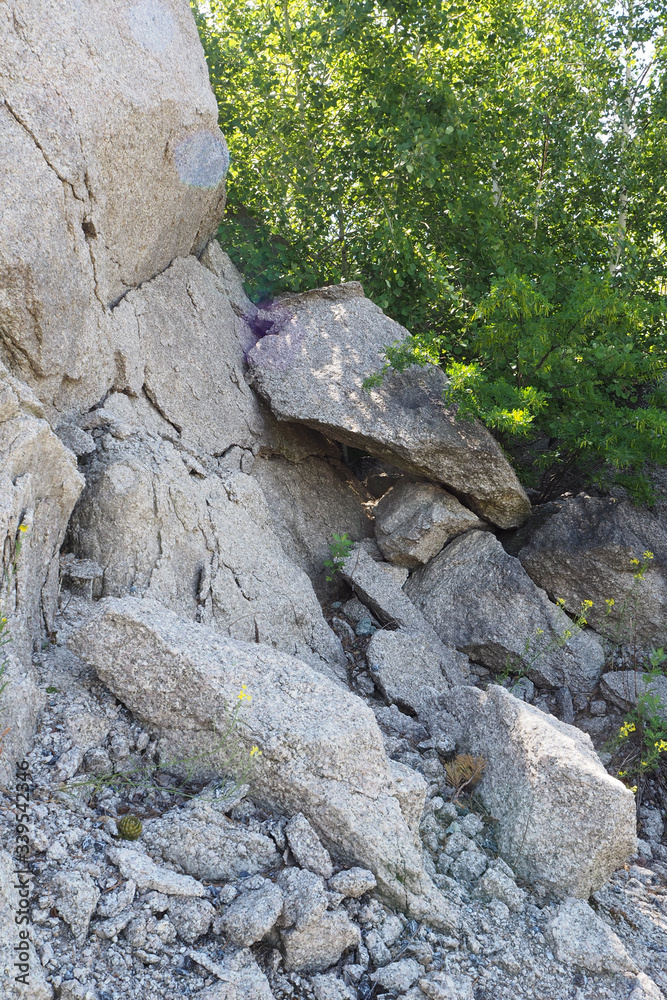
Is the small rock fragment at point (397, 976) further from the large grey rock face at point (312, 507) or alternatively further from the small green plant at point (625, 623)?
the small green plant at point (625, 623)

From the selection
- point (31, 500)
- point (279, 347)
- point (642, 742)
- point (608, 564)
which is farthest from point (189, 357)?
point (642, 742)

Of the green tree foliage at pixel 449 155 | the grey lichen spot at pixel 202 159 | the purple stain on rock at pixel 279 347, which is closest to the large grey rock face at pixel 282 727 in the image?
the purple stain on rock at pixel 279 347

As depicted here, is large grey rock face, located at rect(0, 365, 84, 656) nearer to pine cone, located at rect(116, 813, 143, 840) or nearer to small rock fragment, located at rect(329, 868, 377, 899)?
pine cone, located at rect(116, 813, 143, 840)

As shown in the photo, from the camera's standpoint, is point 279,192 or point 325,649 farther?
point 279,192

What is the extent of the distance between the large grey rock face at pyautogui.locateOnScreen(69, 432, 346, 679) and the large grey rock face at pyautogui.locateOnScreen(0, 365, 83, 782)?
345 millimetres

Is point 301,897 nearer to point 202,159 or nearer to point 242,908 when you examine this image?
point 242,908

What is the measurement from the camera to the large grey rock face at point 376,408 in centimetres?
586

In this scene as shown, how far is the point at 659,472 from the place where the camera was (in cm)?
635

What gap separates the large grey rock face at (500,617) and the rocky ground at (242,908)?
1891mm

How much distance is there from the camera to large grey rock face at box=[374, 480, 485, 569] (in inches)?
238

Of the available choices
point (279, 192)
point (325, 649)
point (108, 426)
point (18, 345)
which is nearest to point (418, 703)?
point (325, 649)

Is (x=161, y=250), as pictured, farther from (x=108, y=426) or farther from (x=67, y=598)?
(x=67, y=598)

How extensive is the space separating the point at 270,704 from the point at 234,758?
284mm

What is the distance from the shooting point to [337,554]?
587 cm
